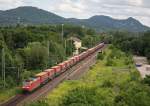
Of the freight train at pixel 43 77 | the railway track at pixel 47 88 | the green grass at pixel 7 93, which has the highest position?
the freight train at pixel 43 77

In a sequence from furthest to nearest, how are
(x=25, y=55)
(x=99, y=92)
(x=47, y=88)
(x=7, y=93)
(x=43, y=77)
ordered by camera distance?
(x=25, y=55), (x=43, y=77), (x=47, y=88), (x=7, y=93), (x=99, y=92)

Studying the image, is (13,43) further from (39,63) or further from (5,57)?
(5,57)

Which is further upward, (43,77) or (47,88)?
(43,77)

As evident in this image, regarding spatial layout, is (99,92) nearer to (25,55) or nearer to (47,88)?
(47,88)

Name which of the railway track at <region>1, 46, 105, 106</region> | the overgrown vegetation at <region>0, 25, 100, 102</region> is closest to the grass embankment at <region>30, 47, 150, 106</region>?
the railway track at <region>1, 46, 105, 106</region>

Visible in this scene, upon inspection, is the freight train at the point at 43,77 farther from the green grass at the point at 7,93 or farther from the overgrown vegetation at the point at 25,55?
the overgrown vegetation at the point at 25,55

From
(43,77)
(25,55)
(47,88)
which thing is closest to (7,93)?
(47,88)

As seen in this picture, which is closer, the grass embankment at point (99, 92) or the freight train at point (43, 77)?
the grass embankment at point (99, 92)

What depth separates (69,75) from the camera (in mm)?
80812

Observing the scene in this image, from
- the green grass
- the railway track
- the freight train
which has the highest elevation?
the freight train

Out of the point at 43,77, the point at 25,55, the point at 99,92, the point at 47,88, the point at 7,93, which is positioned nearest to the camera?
the point at 99,92

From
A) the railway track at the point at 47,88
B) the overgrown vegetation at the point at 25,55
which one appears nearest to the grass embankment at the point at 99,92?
the railway track at the point at 47,88

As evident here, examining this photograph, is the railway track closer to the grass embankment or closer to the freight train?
the freight train

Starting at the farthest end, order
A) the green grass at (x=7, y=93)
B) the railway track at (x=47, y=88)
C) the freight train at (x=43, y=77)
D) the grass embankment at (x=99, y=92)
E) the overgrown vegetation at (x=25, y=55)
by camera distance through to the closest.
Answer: the overgrown vegetation at (x=25, y=55) → the freight train at (x=43, y=77) → the green grass at (x=7, y=93) → the railway track at (x=47, y=88) → the grass embankment at (x=99, y=92)
